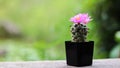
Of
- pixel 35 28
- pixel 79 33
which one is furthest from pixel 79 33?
pixel 35 28

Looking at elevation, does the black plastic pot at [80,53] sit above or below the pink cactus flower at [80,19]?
below

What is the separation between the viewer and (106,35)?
2.14 m

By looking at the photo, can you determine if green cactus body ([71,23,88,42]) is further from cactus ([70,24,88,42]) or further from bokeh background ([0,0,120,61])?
bokeh background ([0,0,120,61])

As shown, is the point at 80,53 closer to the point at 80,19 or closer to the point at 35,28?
the point at 80,19

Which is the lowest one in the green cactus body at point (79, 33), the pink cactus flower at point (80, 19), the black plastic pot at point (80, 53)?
the black plastic pot at point (80, 53)

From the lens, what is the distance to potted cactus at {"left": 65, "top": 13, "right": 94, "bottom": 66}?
3.39 ft

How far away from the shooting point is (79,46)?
1034mm

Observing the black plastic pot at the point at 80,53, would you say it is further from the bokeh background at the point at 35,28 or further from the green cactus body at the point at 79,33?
the bokeh background at the point at 35,28

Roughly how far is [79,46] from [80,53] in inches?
1.2

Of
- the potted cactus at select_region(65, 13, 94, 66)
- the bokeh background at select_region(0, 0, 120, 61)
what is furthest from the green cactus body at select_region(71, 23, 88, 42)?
the bokeh background at select_region(0, 0, 120, 61)

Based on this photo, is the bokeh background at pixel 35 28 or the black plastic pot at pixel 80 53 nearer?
the black plastic pot at pixel 80 53

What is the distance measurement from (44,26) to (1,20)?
0.36 meters

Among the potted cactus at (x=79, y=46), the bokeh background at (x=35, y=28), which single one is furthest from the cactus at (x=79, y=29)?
the bokeh background at (x=35, y=28)

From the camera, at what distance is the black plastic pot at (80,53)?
103 centimetres
